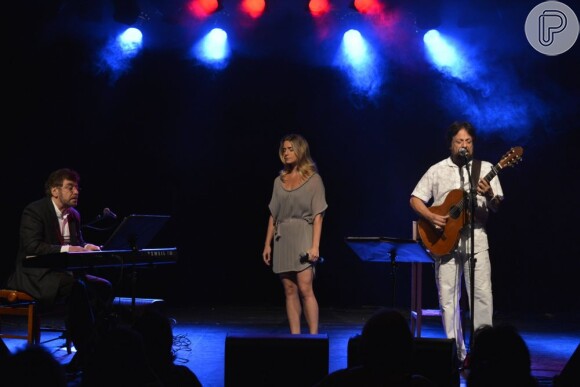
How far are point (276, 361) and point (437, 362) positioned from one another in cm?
82

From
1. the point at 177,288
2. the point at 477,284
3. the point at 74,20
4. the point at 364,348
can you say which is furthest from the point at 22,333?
the point at 364,348

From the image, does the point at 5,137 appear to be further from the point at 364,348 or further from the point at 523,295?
the point at 364,348

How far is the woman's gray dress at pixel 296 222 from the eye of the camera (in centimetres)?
584

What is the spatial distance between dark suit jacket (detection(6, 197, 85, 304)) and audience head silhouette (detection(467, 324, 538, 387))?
4.21m

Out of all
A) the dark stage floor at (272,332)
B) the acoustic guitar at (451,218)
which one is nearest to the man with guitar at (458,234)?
the acoustic guitar at (451,218)

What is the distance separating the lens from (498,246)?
29.7 ft

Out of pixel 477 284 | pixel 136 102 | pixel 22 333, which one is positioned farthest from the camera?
pixel 136 102

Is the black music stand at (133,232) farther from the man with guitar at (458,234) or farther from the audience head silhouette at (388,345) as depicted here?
the audience head silhouette at (388,345)

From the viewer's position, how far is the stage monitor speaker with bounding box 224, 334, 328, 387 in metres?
3.65

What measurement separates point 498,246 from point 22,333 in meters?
5.72

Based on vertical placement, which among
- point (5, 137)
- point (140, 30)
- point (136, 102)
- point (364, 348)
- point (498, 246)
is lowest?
point (364, 348)

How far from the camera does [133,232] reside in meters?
5.52

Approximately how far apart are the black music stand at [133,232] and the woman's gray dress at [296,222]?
0.99m

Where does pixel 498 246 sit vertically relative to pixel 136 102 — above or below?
below
